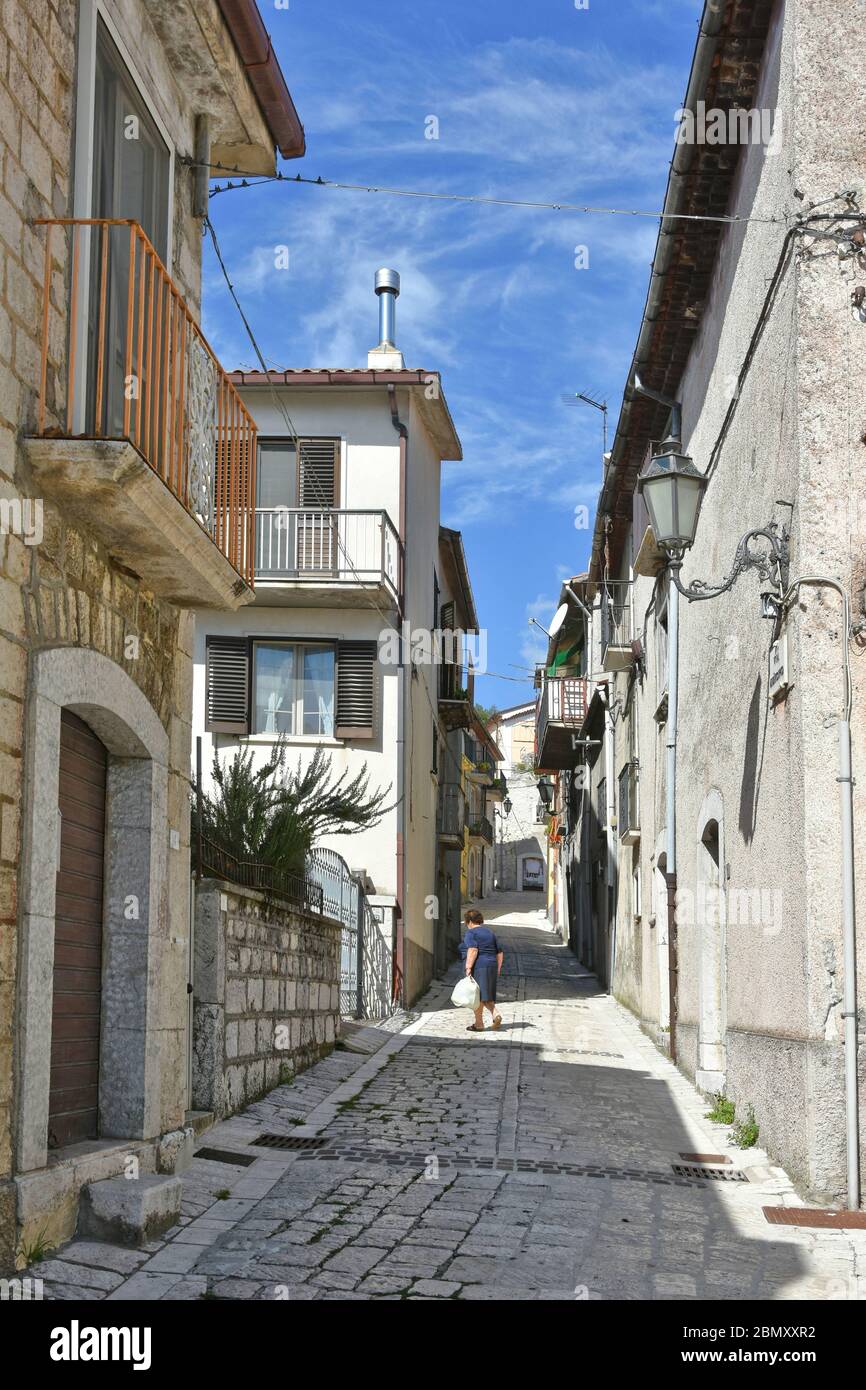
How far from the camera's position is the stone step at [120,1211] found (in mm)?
6309

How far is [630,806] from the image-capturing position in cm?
1925

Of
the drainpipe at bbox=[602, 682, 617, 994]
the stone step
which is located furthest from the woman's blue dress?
the stone step

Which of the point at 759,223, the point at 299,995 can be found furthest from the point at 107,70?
the point at 299,995

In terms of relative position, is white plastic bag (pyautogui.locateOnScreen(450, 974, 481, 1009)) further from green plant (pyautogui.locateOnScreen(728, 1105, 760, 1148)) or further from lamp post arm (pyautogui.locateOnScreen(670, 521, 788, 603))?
lamp post arm (pyautogui.locateOnScreen(670, 521, 788, 603))

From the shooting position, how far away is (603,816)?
25.6 metres

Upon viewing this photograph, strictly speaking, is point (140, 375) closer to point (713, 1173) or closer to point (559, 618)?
point (713, 1173)

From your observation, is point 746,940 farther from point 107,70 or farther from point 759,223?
point 107,70

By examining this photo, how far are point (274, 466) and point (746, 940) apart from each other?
1214 cm

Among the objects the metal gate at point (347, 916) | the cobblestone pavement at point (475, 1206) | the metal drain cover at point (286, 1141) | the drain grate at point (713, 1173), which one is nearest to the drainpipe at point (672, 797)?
the cobblestone pavement at point (475, 1206)

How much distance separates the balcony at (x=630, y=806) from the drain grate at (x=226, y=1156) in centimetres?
1039

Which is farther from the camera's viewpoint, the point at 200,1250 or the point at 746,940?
the point at 746,940

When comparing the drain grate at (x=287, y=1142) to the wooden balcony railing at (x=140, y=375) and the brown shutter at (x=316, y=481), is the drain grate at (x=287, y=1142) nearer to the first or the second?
the wooden balcony railing at (x=140, y=375)
